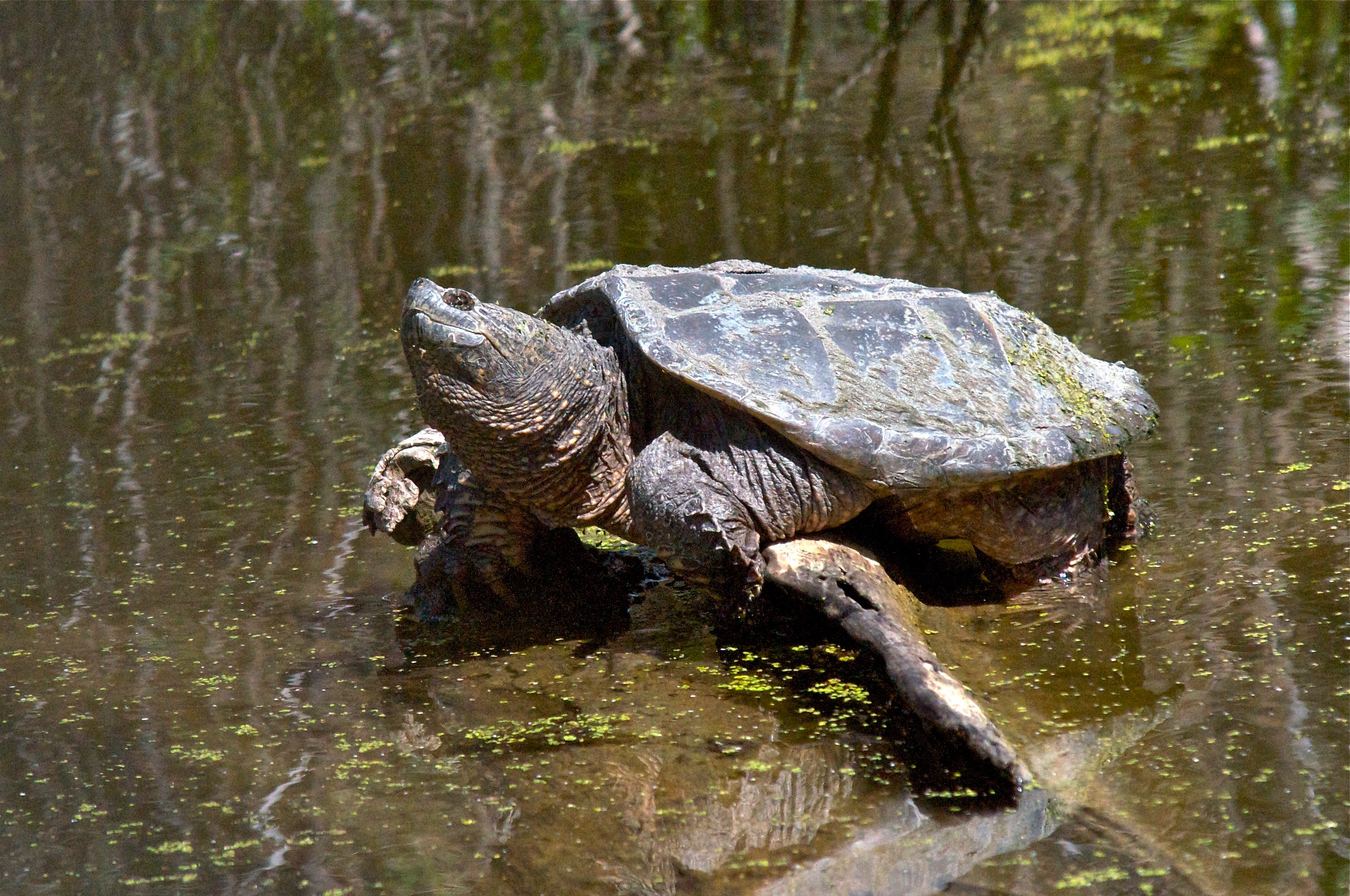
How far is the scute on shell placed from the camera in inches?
126

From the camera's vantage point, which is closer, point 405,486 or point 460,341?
point 460,341

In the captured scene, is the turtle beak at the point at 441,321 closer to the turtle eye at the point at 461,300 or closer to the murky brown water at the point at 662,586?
the turtle eye at the point at 461,300

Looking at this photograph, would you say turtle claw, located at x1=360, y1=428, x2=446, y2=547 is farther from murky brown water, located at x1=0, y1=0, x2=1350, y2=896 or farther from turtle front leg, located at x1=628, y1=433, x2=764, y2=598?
turtle front leg, located at x1=628, y1=433, x2=764, y2=598

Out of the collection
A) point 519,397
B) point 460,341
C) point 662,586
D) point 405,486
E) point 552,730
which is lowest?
point 662,586

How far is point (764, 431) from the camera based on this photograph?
3309 mm

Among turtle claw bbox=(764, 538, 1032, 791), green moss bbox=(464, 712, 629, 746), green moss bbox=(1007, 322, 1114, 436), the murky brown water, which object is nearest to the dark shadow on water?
the murky brown water

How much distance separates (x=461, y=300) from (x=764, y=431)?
32.5 inches

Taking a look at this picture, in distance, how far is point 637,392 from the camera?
351 centimetres

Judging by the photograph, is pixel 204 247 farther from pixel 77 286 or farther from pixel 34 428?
pixel 34 428

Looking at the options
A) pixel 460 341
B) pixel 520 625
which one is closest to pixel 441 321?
pixel 460 341

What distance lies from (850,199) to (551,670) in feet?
16.9

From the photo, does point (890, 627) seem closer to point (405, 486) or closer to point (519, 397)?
point (519, 397)

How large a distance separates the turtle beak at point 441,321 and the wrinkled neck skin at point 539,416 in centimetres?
2

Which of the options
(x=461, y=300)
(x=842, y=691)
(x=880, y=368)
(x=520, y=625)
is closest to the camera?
(x=842, y=691)
